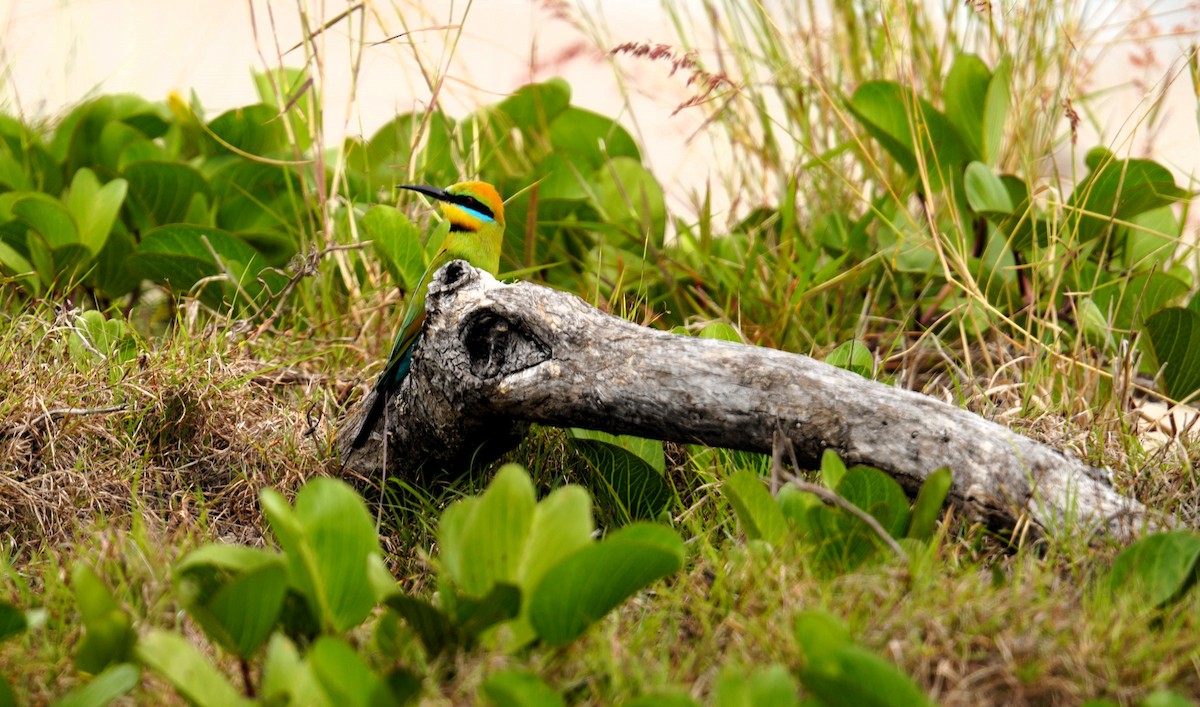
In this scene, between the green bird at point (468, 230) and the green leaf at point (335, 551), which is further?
the green bird at point (468, 230)

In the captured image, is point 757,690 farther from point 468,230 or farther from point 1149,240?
point 1149,240

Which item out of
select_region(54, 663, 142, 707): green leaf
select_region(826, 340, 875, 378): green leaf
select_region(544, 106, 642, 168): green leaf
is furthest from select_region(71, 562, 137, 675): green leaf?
A: select_region(544, 106, 642, 168): green leaf

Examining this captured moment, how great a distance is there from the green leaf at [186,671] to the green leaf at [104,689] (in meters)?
0.06

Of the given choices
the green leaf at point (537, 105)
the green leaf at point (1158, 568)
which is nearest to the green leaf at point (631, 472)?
the green leaf at point (1158, 568)

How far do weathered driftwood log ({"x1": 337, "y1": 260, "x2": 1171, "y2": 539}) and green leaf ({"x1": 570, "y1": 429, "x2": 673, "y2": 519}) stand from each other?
0.24 meters

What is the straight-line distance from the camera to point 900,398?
2152 mm

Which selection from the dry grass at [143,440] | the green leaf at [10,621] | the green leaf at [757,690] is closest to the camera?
the green leaf at [757,690]

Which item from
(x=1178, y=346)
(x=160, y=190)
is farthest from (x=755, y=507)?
(x=160, y=190)

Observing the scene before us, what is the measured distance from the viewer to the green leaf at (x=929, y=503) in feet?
6.18

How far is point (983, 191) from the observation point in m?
3.47

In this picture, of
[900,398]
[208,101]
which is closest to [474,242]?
[900,398]

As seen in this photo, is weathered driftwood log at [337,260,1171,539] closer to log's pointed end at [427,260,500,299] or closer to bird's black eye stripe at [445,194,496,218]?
log's pointed end at [427,260,500,299]

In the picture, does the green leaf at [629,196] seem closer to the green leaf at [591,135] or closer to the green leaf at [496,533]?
the green leaf at [591,135]

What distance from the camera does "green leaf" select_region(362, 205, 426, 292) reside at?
3121mm
